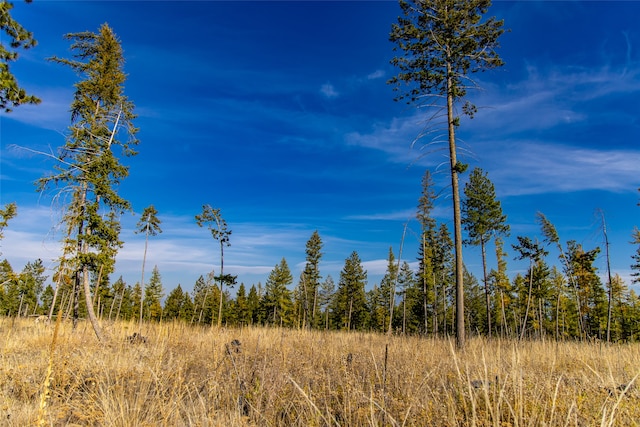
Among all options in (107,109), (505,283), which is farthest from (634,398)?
(505,283)

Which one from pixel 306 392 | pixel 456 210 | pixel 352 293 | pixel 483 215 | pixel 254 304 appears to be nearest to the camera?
pixel 306 392

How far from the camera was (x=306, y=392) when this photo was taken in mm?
4523

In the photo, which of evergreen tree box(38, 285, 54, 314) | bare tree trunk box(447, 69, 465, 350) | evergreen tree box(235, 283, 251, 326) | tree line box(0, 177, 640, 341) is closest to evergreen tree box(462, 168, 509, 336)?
tree line box(0, 177, 640, 341)

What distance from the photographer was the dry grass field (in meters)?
2.83

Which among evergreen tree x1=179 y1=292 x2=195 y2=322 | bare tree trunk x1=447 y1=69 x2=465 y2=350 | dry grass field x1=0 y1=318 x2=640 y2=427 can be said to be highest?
bare tree trunk x1=447 y1=69 x2=465 y2=350

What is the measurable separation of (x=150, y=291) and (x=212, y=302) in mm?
12888

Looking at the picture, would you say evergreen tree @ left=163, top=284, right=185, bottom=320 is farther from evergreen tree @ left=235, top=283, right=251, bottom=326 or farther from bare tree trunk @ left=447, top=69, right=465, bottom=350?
bare tree trunk @ left=447, top=69, right=465, bottom=350

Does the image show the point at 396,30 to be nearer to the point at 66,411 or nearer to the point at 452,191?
the point at 452,191

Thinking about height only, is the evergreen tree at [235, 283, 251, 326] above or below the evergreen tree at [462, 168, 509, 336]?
below

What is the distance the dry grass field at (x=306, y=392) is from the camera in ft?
9.30

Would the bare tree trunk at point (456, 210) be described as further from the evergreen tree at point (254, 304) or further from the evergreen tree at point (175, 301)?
the evergreen tree at point (175, 301)

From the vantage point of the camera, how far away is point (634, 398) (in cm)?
336

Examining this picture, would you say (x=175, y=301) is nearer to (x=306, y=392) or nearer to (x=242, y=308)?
(x=242, y=308)

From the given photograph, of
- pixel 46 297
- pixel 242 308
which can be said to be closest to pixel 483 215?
pixel 242 308
